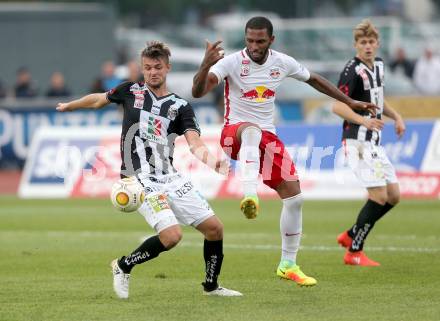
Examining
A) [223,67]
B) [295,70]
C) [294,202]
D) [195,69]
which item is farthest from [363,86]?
[195,69]

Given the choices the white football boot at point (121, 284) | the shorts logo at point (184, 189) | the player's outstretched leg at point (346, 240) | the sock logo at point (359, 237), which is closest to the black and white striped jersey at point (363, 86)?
the sock logo at point (359, 237)

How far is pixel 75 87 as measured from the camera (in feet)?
112

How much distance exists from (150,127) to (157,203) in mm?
653

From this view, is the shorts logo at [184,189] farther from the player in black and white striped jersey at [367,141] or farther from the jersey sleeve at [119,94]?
the player in black and white striped jersey at [367,141]

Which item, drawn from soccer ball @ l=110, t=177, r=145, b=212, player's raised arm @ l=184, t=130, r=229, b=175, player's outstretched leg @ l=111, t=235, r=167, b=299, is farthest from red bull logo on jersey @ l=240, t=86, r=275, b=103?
player's outstretched leg @ l=111, t=235, r=167, b=299

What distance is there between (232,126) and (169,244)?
166cm

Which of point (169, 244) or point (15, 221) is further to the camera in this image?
point (15, 221)

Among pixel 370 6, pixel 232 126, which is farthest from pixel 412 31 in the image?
pixel 232 126

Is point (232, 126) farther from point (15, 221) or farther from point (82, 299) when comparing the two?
point (15, 221)

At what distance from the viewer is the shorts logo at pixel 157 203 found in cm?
924

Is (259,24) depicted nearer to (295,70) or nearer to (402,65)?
(295,70)

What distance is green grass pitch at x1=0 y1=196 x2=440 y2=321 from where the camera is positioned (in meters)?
8.84

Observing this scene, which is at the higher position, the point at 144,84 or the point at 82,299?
the point at 144,84

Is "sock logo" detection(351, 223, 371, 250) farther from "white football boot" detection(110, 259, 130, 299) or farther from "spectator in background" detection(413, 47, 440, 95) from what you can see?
"spectator in background" detection(413, 47, 440, 95)
